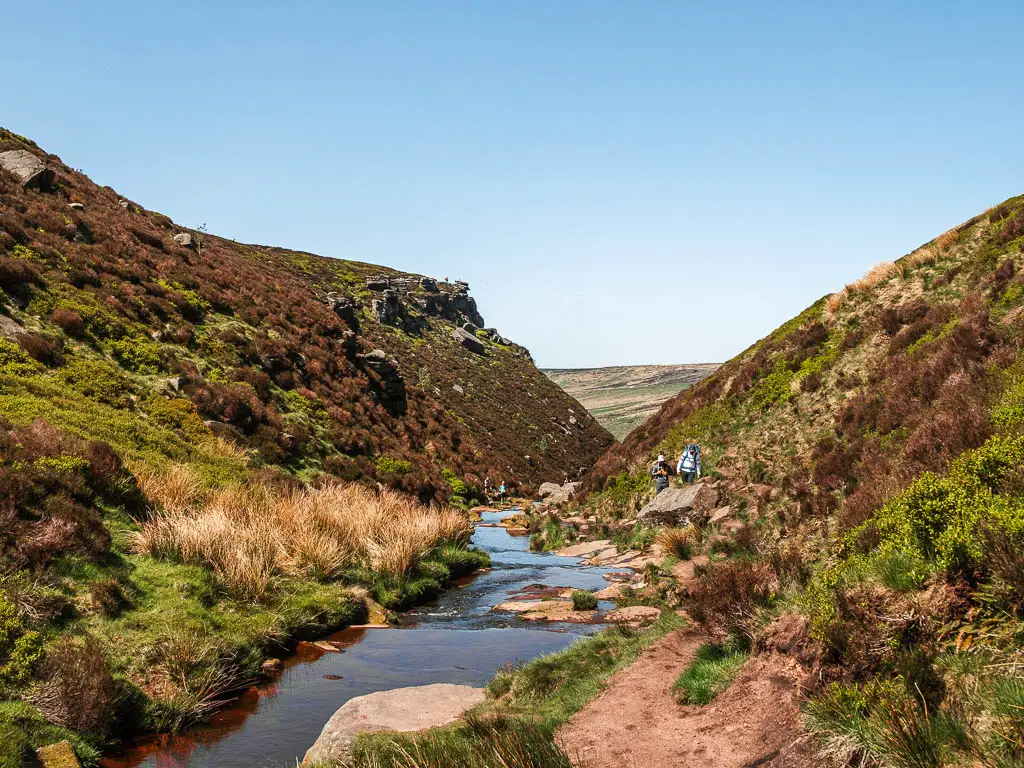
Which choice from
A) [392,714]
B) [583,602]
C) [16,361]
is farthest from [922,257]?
[16,361]

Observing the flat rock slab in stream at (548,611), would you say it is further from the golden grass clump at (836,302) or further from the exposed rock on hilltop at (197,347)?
the golden grass clump at (836,302)

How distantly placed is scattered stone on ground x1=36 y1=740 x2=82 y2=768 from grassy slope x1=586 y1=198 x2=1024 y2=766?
324 inches

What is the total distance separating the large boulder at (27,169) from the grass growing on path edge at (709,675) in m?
37.4

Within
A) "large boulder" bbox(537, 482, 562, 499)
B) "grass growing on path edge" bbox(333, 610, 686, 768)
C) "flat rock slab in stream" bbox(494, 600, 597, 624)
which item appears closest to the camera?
"grass growing on path edge" bbox(333, 610, 686, 768)

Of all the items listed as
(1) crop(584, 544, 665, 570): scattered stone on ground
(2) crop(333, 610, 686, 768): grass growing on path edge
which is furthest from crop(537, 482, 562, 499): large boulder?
(2) crop(333, 610, 686, 768): grass growing on path edge

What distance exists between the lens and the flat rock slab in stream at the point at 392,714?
7.80 meters

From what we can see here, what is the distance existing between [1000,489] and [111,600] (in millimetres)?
13187

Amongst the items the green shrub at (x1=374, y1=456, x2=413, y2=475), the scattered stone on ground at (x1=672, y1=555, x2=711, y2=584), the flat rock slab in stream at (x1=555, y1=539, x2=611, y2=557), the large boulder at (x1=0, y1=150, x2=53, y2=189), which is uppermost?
the large boulder at (x1=0, y1=150, x2=53, y2=189)

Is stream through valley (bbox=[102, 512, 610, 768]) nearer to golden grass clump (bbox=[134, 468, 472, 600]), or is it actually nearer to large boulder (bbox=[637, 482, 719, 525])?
golden grass clump (bbox=[134, 468, 472, 600])

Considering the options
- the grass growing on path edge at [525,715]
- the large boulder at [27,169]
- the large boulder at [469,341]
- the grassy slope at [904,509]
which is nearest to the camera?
the grassy slope at [904,509]

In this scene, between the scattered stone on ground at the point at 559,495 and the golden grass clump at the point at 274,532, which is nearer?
the golden grass clump at the point at 274,532

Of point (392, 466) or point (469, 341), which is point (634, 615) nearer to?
point (392, 466)

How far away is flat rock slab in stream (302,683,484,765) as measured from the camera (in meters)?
7.80

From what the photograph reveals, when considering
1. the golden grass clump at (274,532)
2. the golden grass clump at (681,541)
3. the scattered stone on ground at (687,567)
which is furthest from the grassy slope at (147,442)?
the scattered stone on ground at (687,567)
